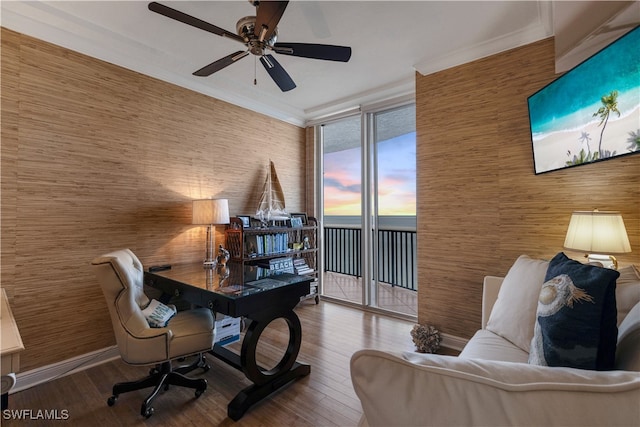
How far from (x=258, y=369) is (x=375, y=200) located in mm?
2410

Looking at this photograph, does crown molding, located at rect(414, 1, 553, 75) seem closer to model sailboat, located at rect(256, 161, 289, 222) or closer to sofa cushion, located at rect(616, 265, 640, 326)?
sofa cushion, located at rect(616, 265, 640, 326)

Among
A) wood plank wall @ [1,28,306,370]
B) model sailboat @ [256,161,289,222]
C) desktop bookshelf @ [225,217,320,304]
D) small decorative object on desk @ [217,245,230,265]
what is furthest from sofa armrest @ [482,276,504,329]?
wood plank wall @ [1,28,306,370]

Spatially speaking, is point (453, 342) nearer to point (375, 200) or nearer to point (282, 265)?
point (375, 200)

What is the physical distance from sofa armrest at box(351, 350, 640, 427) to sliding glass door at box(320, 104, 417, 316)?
2.95 m

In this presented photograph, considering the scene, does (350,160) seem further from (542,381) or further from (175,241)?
(542,381)

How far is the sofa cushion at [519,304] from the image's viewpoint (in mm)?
1451

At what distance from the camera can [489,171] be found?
7.93 ft

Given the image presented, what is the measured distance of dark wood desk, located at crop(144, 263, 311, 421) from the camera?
1.75 meters

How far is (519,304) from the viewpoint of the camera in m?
1.53

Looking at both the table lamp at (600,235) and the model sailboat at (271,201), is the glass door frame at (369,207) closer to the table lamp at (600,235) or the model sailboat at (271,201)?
the model sailboat at (271,201)

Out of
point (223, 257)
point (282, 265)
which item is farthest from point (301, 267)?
point (223, 257)

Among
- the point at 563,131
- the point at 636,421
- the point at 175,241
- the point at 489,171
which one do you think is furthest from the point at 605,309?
the point at 175,241

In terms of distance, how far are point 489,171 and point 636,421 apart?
7.65ft

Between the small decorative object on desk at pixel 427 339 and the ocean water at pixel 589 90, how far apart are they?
72.3 inches
